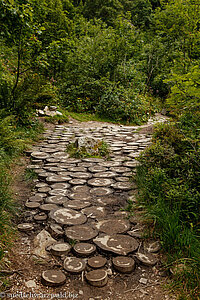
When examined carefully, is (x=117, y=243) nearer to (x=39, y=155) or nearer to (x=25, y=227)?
(x=25, y=227)

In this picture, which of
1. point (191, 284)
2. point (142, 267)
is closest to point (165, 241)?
point (142, 267)

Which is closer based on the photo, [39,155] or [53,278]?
[53,278]

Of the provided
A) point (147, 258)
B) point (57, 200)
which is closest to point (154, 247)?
point (147, 258)

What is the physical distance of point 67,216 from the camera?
244cm

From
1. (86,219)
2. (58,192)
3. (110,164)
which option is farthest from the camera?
(110,164)

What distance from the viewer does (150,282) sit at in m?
1.75

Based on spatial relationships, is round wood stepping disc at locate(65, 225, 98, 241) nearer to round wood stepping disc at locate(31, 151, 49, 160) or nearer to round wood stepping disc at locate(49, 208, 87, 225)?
round wood stepping disc at locate(49, 208, 87, 225)

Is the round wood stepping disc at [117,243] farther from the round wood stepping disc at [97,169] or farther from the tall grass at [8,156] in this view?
the round wood stepping disc at [97,169]

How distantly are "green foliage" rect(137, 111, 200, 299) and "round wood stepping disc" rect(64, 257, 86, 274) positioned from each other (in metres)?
0.70

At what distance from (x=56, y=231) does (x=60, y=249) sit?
24 centimetres

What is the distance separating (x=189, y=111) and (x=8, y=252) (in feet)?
9.70

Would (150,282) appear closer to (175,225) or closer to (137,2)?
(175,225)

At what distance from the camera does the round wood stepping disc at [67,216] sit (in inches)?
92.4

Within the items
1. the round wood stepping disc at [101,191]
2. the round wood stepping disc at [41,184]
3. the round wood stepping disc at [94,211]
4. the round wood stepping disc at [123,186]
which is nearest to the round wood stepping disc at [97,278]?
the round wood stepping disc at [94,211]
